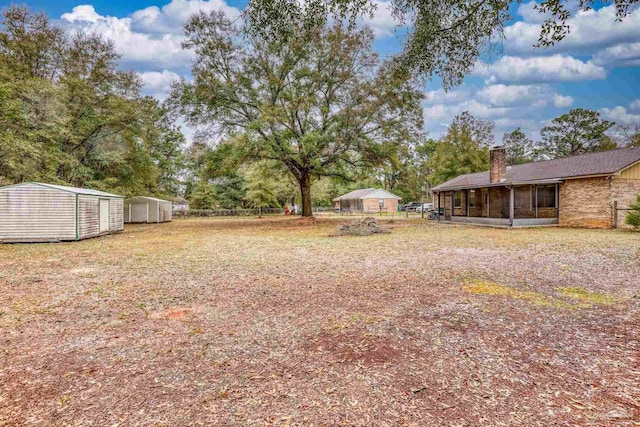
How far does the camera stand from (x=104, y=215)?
16.3m

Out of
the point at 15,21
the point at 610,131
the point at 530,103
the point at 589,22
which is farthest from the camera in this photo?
the point at 610,131

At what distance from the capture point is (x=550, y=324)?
399cm

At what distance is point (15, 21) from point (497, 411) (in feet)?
98.2

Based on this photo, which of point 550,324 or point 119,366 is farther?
point 550,324

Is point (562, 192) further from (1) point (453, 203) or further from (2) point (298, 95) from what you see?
(2) point (298, 95)

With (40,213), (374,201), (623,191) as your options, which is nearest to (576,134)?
(374,201)

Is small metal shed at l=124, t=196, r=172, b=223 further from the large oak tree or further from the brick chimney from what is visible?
the brick chimney

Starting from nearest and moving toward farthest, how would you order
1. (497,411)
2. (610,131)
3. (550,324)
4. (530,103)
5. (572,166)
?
1. (497,411)
2. (550,324)
3. (530,103)
4. (572,166)
5. (610,131)

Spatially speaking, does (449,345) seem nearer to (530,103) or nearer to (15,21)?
(530,103)

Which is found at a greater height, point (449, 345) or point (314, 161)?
point (314, 161)

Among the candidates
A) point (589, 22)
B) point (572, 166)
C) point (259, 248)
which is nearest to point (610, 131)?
point (572, 166)

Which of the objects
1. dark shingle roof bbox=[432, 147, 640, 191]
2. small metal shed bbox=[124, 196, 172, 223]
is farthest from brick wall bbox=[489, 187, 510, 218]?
small metal shed bbox=[124, 196, 172, 223]

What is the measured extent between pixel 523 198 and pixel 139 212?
91.3 feet

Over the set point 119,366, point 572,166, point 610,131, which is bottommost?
point 119,366
